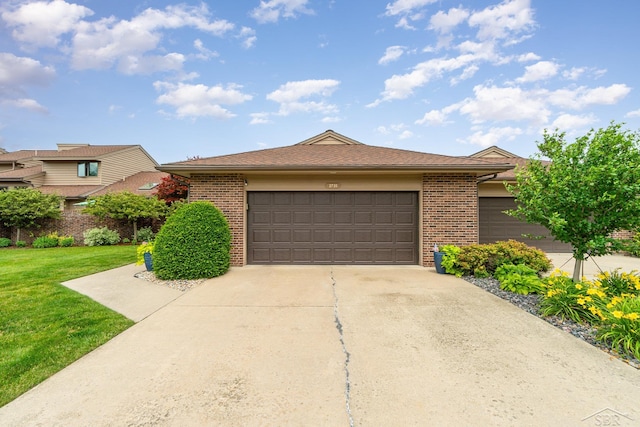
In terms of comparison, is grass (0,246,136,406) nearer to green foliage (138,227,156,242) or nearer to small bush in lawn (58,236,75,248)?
green foliage (138,227,156,242)

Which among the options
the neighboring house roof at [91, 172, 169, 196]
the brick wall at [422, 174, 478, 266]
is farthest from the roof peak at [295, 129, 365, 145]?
the neighboring house roof at [91, 172, 169, 196]

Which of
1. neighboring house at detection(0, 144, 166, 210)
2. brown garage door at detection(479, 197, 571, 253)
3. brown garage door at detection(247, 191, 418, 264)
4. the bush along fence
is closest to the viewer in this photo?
brown garage door at detection(247, 191, 418, 264)

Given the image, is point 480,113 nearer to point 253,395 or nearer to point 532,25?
point 532,25

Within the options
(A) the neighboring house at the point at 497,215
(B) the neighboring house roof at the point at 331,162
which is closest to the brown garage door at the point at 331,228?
(B) the neighboring house roof at the point at 331,162

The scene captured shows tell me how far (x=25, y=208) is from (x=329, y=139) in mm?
15333

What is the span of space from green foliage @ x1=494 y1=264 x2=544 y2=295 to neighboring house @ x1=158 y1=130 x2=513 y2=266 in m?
2.12

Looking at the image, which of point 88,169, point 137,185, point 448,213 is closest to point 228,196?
point 448,213

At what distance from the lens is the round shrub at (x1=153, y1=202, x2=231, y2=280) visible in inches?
245

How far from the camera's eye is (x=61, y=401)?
2295 mm

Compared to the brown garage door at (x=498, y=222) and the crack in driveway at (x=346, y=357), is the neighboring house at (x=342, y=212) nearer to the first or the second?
the brown garage door at (x=498, y=222)

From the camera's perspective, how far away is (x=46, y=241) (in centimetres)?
1366

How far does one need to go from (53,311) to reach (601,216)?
28.7ft
